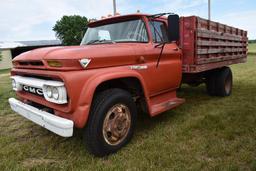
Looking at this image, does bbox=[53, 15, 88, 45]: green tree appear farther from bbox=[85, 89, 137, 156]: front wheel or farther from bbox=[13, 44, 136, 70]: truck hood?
bbox=[85, 89, 137, 156]: front wheel

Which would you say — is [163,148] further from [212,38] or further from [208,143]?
[212,38]

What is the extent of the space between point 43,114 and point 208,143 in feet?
7.73

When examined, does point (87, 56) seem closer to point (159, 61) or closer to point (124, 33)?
point (124, 33)

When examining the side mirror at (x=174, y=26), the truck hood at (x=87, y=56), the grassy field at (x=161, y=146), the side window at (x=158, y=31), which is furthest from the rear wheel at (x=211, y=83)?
Result: the truck hood at (x=87, y=56)

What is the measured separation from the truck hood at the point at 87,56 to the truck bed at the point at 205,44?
1.57m

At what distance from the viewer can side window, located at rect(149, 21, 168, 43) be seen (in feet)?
12.6

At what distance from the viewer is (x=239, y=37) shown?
22.0 ft

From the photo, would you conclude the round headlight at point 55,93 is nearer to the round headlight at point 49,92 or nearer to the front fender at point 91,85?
the round headlight at point 49,92

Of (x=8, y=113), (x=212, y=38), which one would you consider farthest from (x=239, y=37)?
(x=8, y=113)

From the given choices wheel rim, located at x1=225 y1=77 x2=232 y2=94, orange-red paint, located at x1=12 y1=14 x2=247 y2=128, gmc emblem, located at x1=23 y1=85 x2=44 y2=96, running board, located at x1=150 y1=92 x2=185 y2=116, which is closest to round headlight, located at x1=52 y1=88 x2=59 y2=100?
orange-red paint, located at x1=12 y1=14 x2=247 y2=128

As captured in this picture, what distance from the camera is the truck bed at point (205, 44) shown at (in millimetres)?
4301

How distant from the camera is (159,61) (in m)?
3.79

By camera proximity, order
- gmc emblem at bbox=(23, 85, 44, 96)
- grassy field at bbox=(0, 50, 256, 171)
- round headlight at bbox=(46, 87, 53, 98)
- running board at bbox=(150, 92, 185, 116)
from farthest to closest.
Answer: running board at bbox=(150, 92, 185, 116), gmc emblem at bbox=(23, 85, 44, 96), grassy field at bbox=(0, 50, 256, 171), round headlight at bbox=(46, 87, 53, 98)

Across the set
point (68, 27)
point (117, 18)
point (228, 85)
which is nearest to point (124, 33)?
point (117, 18)
